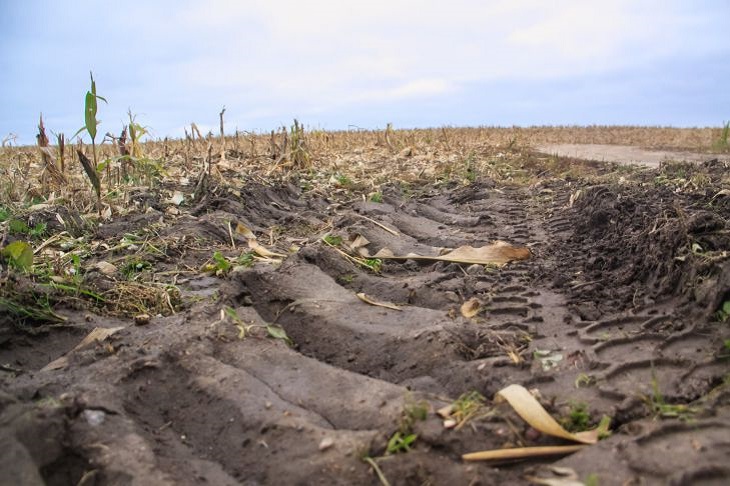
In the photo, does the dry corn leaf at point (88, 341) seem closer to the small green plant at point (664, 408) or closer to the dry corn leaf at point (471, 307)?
the dry corn leaf at point (471, 307)

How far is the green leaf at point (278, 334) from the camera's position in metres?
2.60

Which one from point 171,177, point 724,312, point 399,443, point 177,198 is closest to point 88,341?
point 399,443

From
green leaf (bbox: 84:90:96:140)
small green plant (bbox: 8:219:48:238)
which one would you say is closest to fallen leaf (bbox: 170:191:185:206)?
green leaf (bbox: 84:90:96:140)

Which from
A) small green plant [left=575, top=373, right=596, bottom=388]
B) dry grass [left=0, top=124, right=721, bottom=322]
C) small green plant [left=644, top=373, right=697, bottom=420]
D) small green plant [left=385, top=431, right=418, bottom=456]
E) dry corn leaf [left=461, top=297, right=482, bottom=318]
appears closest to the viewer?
small green plant [left=385, top=431, right=418, bottom=456]

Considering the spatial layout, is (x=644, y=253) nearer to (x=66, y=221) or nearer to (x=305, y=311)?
(x=305, y=311)

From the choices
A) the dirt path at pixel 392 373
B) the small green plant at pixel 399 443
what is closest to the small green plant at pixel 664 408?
the dirt path at pixel 392 373

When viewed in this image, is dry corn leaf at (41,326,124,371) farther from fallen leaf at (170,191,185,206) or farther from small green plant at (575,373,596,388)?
fallen leaf at (170,191,185,206)

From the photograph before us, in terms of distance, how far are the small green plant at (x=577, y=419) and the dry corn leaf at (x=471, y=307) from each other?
2.97 ft

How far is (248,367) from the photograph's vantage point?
7.70 feet

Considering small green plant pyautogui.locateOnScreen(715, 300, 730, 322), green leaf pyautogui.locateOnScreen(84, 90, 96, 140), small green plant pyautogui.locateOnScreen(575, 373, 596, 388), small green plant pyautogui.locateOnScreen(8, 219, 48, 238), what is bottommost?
small green plant pyautogui.locateOnScreen(575, 373, 596, 388)

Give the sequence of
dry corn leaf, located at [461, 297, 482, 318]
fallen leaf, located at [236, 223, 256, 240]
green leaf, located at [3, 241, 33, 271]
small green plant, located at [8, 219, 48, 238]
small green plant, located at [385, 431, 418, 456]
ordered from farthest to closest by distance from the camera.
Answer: small green plant, located at [8, 219, 48, 238] < fallen leaf, located at [236, 223, 256, 240] < green leaf, located at [3, 241, 33, 271] < dry corn leaf, located at [461, 297, 482, 318] < small green plant, located at [385, 431, 418, 456]

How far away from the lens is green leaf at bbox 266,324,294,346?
8.54ft

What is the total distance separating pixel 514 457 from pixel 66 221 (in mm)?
4020

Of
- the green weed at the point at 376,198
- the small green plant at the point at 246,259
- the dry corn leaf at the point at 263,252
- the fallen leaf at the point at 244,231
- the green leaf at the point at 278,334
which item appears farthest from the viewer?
the green weed at the point at 376,198
